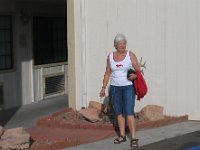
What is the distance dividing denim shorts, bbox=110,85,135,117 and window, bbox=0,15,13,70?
4.39 meters

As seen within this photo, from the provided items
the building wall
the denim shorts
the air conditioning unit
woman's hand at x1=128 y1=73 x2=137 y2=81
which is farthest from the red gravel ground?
the air conditioning unit

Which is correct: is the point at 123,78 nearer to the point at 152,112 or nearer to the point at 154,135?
the point at 154,135

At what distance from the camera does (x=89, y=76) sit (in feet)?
34.9

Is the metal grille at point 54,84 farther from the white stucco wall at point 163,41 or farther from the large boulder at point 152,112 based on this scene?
the large boulder at point 152,112

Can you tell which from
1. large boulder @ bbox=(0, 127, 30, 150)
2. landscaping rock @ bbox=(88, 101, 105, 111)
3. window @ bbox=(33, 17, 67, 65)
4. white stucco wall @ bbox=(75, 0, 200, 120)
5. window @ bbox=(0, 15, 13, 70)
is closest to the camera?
large boulder @ bbox=(0, 127, 30, 150)

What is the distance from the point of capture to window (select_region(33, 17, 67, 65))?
13.2m

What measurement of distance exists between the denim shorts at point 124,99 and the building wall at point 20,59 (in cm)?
428

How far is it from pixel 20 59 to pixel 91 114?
10.9 feet

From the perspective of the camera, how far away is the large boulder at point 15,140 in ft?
23.9

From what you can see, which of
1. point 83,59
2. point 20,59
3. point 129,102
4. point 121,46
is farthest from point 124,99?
point 20,59

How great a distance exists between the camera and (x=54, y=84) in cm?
1393

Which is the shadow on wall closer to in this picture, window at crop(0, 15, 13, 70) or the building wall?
the building wall

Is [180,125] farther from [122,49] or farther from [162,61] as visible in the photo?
[122,49]

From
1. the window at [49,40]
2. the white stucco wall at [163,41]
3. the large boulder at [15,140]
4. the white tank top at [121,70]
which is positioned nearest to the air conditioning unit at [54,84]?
the window at [49,40]
